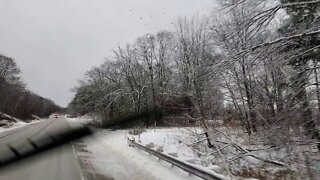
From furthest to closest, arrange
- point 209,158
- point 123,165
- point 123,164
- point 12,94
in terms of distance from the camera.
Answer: point 12,94
point 209,158
point 123,164
point 123,165

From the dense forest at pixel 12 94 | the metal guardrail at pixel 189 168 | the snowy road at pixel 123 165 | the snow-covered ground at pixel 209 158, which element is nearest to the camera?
the metal guardrail at pixel 189 168

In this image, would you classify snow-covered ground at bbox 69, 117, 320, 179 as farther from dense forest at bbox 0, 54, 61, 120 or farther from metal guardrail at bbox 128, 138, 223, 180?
dense forest at bbox 0, 54, 61, 120

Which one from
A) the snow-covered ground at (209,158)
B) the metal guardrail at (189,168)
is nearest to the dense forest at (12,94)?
the snow-covered ground at (209,158)

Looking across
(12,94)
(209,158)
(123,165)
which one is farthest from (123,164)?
(12,94)

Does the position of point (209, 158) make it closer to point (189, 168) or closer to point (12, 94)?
point (189, 168)

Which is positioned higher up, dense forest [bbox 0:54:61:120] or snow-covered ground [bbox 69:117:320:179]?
dense forest [bbox 0:54:61:120]

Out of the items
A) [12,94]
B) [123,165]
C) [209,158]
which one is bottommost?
[123,165]

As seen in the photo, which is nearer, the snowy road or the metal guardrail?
the metal guardrail

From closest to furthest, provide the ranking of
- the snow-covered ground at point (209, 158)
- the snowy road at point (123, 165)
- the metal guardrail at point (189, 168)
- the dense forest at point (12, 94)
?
the metal guardrail at point (189, 168) → the snowy road at point (123, 165) → the snow-covered ground at point (209, 158) → the dense forest at point (12, 94)

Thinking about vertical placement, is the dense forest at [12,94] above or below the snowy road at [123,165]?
above

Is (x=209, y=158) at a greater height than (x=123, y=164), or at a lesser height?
greater

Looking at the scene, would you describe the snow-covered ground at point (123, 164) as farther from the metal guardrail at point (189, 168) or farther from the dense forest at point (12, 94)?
the dense forest at point (12, 94)

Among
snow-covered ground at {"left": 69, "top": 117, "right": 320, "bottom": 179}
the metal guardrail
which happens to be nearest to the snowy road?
snow-covered ground at {"left": 69, "top": 117, "right": 320, "bottom": 179}

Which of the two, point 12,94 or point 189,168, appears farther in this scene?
point 12,94
